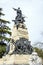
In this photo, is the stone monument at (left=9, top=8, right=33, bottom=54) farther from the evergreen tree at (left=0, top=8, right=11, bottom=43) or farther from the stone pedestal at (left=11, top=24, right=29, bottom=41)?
the evergreen tree at (left=0, top=8, right=11, bottom=43)

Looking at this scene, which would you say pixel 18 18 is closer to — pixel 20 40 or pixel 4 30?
pixel 20 40

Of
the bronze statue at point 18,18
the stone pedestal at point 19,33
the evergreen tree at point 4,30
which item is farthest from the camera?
the evergreen tree at point 4,30

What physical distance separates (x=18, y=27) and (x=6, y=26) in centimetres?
1385

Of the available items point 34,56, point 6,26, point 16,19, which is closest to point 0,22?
point 6,26

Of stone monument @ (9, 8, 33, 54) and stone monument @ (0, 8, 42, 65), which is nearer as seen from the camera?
stone monument @ (0, 8, 42, 65)

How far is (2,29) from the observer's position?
40.6 meters

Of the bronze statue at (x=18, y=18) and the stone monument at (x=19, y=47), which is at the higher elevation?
the bronze statue at (x=18, y=18)

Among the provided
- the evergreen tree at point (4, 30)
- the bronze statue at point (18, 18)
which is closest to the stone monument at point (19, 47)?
the bronze statue at point (18, 18)

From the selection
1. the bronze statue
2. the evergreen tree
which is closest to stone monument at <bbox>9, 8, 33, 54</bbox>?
the bronze statue

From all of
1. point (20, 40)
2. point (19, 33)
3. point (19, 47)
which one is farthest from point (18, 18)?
point (19, 47)

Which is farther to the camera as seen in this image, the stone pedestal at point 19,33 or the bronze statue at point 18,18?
the bronze statue at point 18,18

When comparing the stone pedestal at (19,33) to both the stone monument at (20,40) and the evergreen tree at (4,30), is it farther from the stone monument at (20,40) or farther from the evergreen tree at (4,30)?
the evergreen tree at (4,30)

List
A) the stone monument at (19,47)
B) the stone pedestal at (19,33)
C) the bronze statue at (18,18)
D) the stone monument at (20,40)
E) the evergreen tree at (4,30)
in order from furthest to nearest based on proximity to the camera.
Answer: the evergreen tree at (4,30)
the bronze statue at (18,18)
the stone pedestal at (19,33)
the stone monument at (20,40)
the stone monument at (19,47)

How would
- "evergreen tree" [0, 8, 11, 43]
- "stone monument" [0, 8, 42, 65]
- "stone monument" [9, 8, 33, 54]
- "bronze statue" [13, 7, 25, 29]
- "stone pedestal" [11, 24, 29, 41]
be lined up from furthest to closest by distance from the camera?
"evergreen tree" [0, 8, 11, 43], "bronze statue" [13, 7, 25, 29], "stone pedestal" [11, 24, 29, 41], "stone monument" [9, 8, 33, 54], "stone monument" [0, 8, 42, 65]
